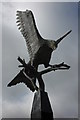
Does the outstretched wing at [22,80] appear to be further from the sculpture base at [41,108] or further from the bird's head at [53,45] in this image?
the bird's head at [53,45]

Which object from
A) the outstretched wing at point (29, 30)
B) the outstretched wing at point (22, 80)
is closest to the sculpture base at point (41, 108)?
the outstretched wing at point (22, 80)

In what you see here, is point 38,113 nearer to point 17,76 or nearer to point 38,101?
point 38,101

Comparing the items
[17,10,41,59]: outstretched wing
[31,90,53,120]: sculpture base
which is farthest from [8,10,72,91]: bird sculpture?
[31,90,53,120]: sculpture base

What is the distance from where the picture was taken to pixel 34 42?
18.7 m

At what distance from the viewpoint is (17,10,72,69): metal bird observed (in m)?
18.2

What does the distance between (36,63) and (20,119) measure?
2237 mm

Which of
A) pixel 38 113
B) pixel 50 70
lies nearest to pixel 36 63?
pixel 50 70

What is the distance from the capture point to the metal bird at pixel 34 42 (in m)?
18.2

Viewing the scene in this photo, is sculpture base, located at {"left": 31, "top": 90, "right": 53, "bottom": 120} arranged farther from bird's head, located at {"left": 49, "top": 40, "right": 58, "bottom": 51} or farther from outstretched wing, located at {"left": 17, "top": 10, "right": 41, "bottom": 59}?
bird's head, located at {"left": 49, "top": 40, "right": 58, "bottom": 51}

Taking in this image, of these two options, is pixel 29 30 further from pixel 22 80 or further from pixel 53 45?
pixel 22 80

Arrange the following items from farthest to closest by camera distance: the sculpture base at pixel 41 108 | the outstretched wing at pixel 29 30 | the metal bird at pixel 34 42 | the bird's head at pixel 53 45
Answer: the outstretched wing at pixel 29 30, the metal bird at pixel 34 42, the bird's head at pixel 53 45, the sculpture base at pixel 41 108

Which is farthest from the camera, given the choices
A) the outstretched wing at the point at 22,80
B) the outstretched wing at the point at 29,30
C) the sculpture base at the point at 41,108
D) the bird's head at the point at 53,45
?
the outstretched wing at the point at 22,80

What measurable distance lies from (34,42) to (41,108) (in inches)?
99.1

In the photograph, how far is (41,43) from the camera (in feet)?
59.9
